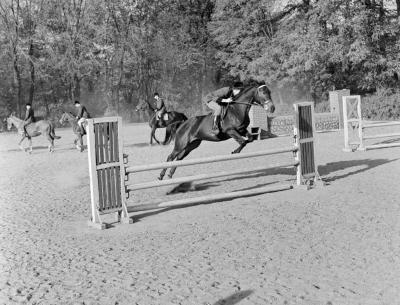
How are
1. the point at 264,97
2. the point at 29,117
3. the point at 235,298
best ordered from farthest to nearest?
the point at 29,117 < the point at 264,97 < the point at 235,298

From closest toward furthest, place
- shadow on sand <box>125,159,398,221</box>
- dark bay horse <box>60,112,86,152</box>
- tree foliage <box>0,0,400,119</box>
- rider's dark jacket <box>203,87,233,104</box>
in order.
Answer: shadow on sand <box>125,159,398,221</box> → rider's dark jacket <box>203,87,233,104</box> → dark bay horse <box>60,112,86,152</box> → tree foliage <box>0,0,400,119</box>

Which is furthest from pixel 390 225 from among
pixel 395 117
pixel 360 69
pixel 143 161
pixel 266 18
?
pixel 266 18

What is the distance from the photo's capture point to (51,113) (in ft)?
168

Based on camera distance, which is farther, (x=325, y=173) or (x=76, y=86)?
(x=76, y=86)

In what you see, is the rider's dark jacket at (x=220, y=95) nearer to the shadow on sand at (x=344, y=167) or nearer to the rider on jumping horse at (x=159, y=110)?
the shadow on sand at (x=344, y=167)

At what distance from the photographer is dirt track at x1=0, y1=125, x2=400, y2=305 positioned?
5023 mm

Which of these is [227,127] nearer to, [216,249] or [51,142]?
[216,249]

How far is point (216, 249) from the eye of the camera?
658 centimetres

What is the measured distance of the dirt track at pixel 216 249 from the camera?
5023 mm

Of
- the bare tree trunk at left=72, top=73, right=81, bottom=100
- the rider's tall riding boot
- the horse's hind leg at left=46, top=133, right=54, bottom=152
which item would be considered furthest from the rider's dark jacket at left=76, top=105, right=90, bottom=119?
the bare tree trunk at left=72, top=73, right=81, bottom=100

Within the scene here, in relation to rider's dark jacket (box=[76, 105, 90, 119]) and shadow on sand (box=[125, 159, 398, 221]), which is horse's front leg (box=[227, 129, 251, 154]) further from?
rider's dark jacket (box=[76, 105, 90, 119])

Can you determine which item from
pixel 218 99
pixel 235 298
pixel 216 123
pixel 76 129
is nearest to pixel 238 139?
pixel 216 123

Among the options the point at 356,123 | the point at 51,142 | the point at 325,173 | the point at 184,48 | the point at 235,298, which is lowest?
the point at 235,298

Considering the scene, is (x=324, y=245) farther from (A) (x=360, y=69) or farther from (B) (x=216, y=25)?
(B) (x=216, y=25)
